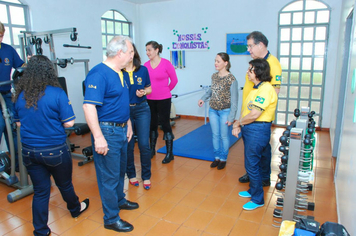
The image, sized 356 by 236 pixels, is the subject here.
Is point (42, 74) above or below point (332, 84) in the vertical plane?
above

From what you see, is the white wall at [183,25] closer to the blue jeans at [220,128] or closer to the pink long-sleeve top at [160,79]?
the pink long-sleeve top at [160,79]

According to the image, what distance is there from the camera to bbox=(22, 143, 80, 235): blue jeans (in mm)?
2074

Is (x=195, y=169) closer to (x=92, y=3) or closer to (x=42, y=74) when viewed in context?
(x=42, y=74)

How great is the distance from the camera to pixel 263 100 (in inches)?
93.7

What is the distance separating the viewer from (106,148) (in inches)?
82.5

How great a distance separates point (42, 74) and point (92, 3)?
4.29 metres

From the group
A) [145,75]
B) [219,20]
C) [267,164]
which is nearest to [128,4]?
[219,20]

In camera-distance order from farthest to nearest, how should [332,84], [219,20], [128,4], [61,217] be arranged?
[128,4]
[219,20]
[332,84]
[61,217]

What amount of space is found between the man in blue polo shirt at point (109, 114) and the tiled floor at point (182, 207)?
1.01 feet

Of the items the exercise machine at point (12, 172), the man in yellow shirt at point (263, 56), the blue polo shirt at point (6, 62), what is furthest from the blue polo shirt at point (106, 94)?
the blue polo shirt at point (6, 62)

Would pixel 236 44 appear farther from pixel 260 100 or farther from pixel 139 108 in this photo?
pixel 260 100

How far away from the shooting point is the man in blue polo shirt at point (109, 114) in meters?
2.00

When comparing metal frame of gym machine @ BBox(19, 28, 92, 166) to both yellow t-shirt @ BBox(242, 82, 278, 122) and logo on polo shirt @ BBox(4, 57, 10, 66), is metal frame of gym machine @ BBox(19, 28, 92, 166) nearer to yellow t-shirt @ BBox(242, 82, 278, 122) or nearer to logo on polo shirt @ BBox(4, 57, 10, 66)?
logo on polo shirt @ BBox(4, 57, 10, 66)

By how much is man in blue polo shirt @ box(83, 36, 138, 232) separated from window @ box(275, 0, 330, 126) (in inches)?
178
